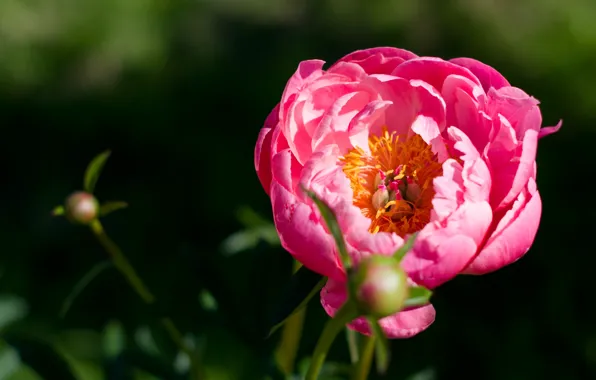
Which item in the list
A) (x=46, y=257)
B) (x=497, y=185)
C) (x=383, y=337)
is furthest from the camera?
(x=46, y=257)

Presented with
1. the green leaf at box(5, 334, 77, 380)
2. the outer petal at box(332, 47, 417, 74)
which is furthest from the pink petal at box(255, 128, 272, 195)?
the green leaf at box(5, 334, 77, 380)

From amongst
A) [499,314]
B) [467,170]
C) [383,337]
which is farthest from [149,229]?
[383,337]

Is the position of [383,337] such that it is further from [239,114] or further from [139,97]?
[139,97]

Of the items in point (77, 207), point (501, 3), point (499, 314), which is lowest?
point (499, 314)

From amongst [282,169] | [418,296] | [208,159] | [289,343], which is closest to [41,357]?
[289,343]

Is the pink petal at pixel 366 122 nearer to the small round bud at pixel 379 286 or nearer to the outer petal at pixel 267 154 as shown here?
the outer petal at pixel 267 154

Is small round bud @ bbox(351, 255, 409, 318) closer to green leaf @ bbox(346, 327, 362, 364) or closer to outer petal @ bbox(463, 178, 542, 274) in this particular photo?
outer petal @ bbox(463, 178, 542, 274)

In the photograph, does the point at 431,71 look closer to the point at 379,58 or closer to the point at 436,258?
the point at 379,58
